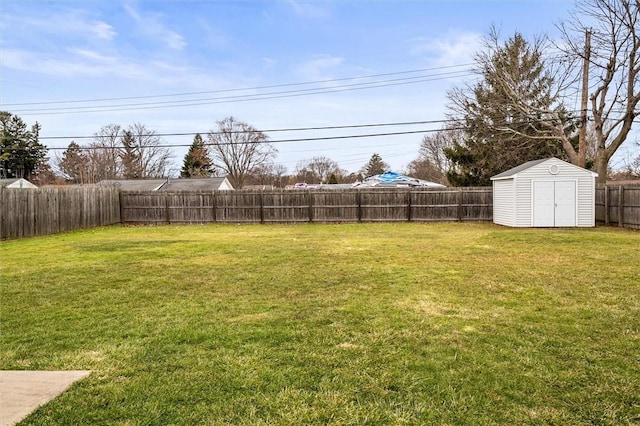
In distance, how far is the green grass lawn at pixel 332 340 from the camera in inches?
92.4

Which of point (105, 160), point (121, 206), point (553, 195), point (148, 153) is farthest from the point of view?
point (148, 153)

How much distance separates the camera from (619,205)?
14.1 meters

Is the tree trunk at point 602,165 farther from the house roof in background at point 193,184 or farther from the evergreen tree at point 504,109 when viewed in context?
the house roof in background at point 193,184

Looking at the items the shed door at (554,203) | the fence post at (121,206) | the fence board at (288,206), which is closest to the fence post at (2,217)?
the fence board at (288,206)

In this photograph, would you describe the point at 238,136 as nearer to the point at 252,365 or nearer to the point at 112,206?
the point at 112,206

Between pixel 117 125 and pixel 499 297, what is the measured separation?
153 feet

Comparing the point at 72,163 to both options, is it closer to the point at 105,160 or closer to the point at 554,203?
the point at 105,160

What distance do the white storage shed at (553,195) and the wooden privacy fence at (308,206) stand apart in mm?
2649

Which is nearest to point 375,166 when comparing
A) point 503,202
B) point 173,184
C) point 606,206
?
point 173,184

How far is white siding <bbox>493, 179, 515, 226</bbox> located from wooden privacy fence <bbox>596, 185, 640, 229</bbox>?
10.5ft

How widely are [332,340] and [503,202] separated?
14.6m

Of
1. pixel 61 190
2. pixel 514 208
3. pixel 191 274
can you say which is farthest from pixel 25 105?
pixel 514 208

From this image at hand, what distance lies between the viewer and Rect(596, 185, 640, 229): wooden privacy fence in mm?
13469

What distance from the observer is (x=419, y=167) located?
47312mm
